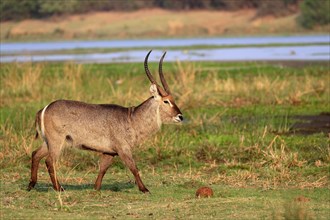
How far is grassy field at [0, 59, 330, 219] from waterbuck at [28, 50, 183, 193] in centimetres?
36

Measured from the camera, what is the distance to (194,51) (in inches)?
1470

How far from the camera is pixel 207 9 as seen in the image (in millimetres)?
50312

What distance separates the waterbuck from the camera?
9.54 metres

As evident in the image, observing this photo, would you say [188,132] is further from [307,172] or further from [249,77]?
[249,77]

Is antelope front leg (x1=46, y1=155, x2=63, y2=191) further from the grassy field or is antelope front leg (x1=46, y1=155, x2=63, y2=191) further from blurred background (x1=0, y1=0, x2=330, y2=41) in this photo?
blurred background (x1=0, y1=0, x2=330, y2=41)

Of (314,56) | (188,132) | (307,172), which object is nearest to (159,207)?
(307,172)

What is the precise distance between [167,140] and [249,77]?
10827mm

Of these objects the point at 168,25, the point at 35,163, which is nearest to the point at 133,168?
the point at 35,163

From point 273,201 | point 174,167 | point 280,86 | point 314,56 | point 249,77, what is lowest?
point 314,56

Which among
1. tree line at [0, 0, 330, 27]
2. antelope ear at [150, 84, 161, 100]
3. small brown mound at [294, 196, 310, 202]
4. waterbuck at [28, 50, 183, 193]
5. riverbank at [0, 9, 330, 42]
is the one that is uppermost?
→ antelope ear at [150, 84, 161, 100]

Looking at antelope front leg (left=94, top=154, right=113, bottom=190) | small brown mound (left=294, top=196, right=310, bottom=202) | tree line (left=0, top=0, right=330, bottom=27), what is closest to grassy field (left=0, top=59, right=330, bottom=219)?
small brown mound (left=294, top=196, right=310, bottom=202)

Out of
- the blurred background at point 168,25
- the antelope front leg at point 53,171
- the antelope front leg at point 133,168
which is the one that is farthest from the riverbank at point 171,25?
the antelope front leg at point 133,168

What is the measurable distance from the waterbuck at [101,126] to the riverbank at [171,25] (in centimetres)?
3668

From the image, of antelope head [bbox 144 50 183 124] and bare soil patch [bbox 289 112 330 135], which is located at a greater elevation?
antelope head [bbox 144 50 183 124]
